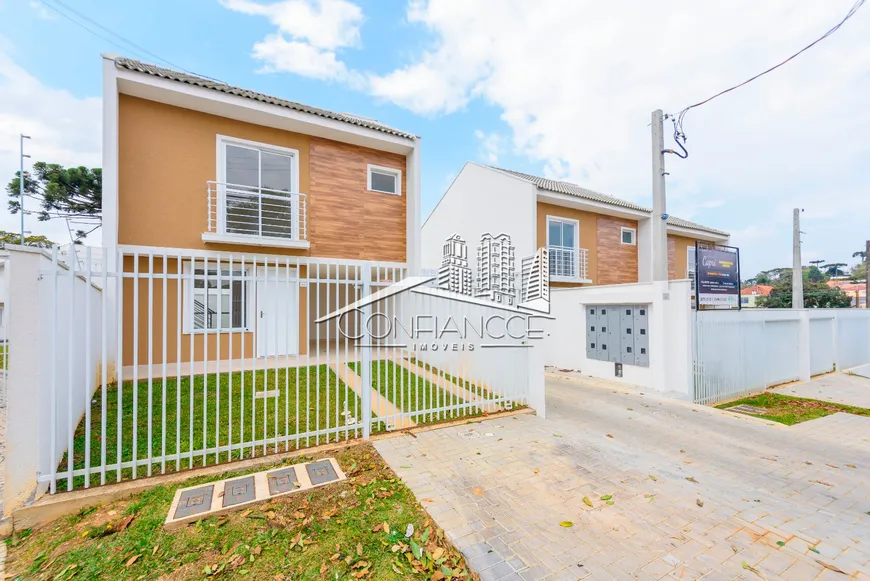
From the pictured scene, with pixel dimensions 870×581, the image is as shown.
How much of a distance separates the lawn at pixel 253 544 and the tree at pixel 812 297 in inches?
1640

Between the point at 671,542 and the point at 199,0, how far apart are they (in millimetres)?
13434

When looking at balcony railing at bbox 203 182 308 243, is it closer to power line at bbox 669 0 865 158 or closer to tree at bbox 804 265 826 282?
power line at bbox 669 0 865 158

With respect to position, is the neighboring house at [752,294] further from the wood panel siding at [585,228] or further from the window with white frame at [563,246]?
the window with white frame at [563,246]

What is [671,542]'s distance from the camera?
9.16 ft

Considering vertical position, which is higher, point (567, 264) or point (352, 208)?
point (352, 208)

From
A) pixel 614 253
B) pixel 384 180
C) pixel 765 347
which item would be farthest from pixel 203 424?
pixel 614 253

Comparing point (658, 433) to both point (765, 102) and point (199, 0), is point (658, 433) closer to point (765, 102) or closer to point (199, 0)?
point (765, 102)

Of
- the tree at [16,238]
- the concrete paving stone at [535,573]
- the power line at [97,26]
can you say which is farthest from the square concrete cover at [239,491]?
the tree at [16,238]

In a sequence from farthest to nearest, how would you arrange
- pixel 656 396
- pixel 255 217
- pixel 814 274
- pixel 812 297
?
pixel 814 274 → pixel 812 297 → pixel 255 217 → pixel 656 396

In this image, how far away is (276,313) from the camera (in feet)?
12.9

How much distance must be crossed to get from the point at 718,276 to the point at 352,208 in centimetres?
1062

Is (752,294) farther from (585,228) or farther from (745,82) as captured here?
Answer: (745,82)

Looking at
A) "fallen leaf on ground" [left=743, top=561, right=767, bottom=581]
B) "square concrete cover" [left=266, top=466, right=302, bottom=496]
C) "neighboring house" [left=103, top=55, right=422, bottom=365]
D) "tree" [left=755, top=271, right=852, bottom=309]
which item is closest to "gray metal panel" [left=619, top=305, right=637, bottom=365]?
"neighboring house" [left=103, top=55, right=422, bottom=365]

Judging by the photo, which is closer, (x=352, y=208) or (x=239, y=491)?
(x=239, y=491)
